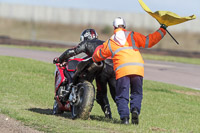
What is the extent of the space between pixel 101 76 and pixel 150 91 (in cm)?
632

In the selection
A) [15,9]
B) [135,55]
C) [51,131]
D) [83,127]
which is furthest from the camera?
[15,9]

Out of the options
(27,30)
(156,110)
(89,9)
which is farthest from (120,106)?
(89,9)

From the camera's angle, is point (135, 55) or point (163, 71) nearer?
point (135, 55)

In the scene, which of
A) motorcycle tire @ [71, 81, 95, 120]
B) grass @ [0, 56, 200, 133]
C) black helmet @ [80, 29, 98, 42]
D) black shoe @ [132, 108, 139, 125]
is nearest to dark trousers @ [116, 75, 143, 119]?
black shoe @ [132, 108, 139, 125]

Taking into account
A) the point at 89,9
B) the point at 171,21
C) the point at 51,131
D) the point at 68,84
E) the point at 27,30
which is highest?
the point at 89,9

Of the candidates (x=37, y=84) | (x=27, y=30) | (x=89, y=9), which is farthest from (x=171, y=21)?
(x=89, y=9)

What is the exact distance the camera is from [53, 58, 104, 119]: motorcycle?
820 centimetres

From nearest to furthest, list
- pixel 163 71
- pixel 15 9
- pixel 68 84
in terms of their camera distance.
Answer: pixel 68 84 < pixel 163 71 < pixel 15 9

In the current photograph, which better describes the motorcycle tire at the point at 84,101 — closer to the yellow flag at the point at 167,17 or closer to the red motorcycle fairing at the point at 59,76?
the red motorcycle fairing at the point at 59,76

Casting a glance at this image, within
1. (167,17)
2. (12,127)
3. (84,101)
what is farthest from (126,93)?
(12,127)

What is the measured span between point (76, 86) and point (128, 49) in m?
1.26

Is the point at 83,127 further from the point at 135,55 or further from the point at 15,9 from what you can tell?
the point at 15,9

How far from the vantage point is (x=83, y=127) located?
7.20 metres

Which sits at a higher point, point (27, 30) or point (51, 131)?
point (27, 30)
